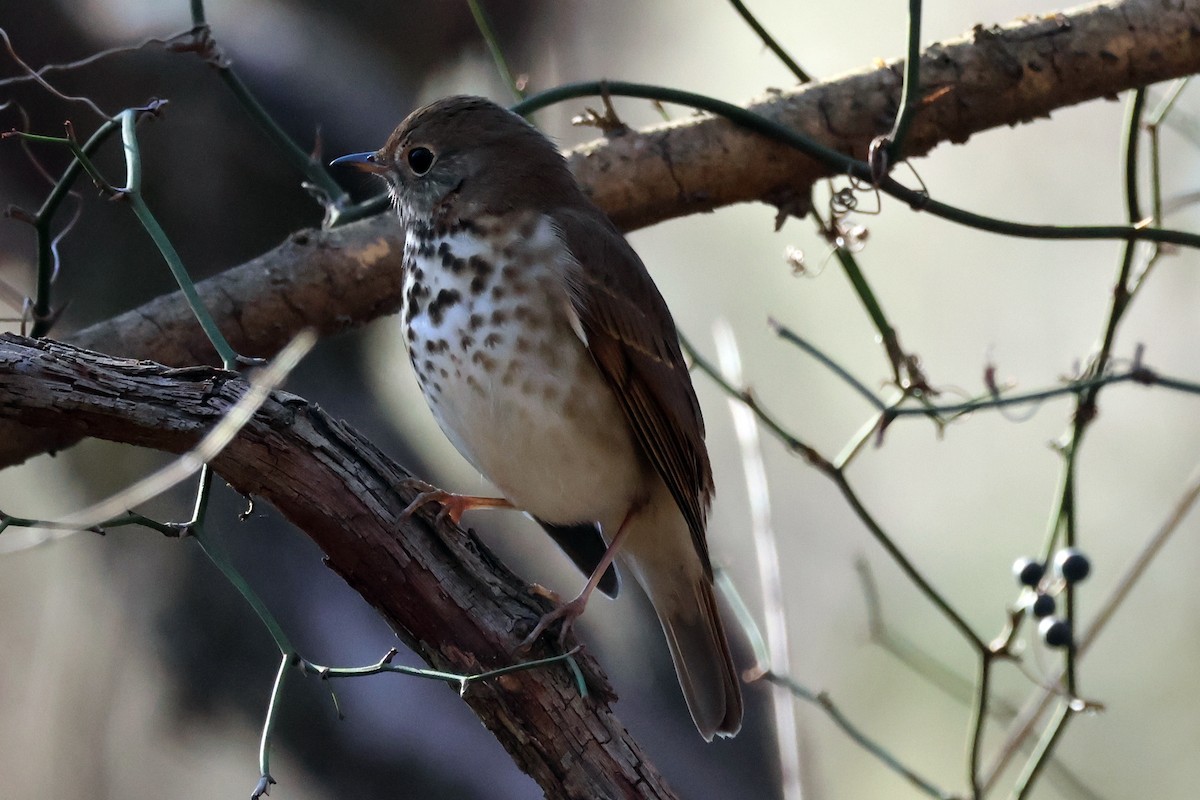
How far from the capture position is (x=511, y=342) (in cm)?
233

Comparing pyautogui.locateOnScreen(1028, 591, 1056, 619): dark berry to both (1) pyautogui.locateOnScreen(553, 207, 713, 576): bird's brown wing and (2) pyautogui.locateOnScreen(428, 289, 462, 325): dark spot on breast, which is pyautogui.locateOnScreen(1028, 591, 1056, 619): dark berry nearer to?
(1) pyautogui.locateOnScreen(553, 207, 713, 576): bird's brown wing

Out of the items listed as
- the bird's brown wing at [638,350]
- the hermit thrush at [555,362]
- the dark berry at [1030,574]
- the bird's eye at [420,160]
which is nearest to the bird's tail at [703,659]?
the hermit thrush at [555,362]

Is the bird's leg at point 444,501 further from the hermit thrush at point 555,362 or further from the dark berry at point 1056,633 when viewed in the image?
the dark berry at point 1056,633

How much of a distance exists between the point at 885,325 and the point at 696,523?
1.89 ft

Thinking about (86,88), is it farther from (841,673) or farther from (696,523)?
(841,673)

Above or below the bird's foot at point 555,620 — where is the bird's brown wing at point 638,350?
above

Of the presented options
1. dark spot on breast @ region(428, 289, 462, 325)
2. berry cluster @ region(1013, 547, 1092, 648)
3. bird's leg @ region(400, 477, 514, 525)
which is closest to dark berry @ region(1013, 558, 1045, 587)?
berry cluster @ region(1013, 547, 1092, 648)

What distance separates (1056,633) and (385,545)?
4.53 feet

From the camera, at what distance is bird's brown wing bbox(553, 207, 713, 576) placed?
2.46 metres

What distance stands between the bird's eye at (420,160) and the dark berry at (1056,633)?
164cm

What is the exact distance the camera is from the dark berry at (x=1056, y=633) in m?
2.39

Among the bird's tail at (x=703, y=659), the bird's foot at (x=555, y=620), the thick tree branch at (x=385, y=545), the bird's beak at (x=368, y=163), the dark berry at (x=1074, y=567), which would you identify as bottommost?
the thick tree branch at (x=385, y=545)

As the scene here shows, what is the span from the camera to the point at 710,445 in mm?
4777

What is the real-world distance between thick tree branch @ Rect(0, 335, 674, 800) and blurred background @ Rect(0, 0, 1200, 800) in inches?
49.7
